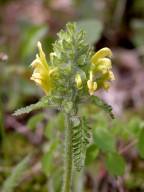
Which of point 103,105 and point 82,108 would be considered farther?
point 82,108

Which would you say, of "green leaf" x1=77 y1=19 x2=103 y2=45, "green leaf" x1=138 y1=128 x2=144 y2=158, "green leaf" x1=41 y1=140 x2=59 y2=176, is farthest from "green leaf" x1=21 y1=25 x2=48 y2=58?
"green leaf" x1=138 y1=128 x2=144 y2=158

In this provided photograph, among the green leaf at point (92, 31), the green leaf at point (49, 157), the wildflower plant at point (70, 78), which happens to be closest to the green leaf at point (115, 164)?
the green leaf at point (49, 157)

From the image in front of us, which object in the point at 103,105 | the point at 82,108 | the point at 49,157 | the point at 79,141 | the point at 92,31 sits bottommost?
the point at 79,141

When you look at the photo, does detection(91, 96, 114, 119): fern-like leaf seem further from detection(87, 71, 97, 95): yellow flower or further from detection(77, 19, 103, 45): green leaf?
detection(77, 19, 103, 45): green leaf

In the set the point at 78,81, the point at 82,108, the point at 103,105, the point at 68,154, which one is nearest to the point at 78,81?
the point at 78,81

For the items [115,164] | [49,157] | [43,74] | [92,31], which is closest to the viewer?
[43,74]

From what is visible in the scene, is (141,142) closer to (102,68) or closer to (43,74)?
(102,68)

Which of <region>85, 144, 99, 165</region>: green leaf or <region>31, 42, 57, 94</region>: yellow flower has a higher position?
<region>31, 42, 57, 94</region>: yellow flower
